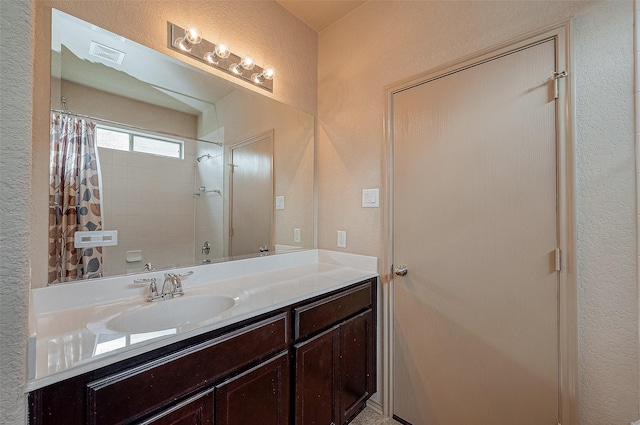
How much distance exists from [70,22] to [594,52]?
215cm

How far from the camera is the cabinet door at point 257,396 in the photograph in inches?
39.4

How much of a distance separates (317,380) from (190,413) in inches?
25.3

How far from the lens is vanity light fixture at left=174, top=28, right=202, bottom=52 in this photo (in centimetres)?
142

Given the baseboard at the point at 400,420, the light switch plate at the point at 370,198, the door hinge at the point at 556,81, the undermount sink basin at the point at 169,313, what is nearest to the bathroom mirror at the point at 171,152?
the undermount sink basin at the point at 169,313

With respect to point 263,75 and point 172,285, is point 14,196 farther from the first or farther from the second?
point 263,75

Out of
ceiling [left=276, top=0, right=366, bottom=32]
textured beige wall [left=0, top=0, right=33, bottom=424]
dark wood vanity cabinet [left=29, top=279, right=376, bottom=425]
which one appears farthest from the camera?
ceiling [left=276, top=0, right=366, bottom=32]

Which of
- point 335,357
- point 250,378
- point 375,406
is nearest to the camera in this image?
point 250,378

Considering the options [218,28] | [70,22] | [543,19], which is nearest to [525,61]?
[543,19]

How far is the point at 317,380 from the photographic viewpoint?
1366mm

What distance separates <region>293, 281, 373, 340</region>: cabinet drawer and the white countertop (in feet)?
0.19

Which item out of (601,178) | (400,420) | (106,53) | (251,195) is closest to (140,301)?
(251,195)

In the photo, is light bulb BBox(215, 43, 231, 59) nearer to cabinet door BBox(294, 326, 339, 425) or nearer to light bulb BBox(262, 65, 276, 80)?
light bulb BBox(262, 65, 276, 80)

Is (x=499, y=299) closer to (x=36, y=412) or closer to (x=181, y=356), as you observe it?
(x=181, y=356)

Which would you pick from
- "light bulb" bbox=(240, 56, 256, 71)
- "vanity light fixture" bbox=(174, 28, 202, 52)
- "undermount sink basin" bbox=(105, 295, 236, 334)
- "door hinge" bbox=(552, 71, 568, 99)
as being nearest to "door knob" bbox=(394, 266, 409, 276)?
"undermount sink basin" bbox=(105, 295, 236, 334)
